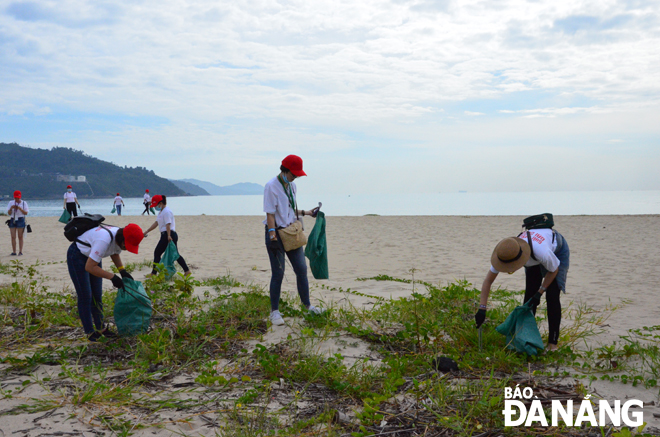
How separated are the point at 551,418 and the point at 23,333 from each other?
194 inches

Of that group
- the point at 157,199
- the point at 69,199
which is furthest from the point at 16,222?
the point at 69,199

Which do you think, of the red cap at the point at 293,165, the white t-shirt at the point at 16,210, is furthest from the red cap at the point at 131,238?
the white t-shirt at the point at 16,210

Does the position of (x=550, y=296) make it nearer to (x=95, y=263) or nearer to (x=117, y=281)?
(x=117, y=281)

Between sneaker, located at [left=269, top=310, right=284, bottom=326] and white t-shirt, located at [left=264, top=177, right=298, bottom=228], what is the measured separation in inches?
38.7

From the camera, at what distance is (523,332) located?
3.83m

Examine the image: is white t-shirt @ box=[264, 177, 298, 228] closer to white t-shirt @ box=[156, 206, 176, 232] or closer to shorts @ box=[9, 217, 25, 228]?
white t-shirt @ box=[156, 206, 176, 232]

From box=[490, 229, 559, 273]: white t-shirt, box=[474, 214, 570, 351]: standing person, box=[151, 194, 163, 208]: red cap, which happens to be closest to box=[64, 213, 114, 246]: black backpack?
box=[151, 194, 163, 208]: red cap

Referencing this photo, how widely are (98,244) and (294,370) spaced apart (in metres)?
2.10

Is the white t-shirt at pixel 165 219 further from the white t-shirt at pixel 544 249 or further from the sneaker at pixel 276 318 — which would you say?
the white t-shirt at pixel 544 249

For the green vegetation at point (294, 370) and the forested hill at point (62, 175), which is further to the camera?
the forested hill at point (62, 175)

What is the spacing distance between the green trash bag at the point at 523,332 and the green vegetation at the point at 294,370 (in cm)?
10

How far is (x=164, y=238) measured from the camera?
7.32m

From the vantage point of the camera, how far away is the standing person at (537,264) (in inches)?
144

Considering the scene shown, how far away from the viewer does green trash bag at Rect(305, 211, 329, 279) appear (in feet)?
16.3
